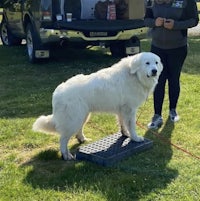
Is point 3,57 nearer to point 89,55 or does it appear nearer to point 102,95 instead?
point 89,55

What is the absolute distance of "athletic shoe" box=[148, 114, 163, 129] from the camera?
6496mm

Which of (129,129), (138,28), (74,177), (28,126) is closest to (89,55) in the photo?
(138,28)

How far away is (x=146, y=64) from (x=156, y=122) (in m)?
1.38

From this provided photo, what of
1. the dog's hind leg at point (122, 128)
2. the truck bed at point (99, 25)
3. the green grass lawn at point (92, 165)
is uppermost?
the truck bed at point (99, 25)

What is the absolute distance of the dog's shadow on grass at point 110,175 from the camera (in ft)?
14.9

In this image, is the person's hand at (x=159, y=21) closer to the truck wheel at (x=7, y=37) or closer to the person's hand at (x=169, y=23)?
the person's hand at (x=169, y=23)

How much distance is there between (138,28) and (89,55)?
2.14 metres

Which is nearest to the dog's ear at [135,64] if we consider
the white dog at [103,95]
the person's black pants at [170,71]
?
the white dog at [103,95]

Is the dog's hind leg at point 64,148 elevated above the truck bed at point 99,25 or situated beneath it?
situated beneath

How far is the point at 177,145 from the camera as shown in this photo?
19.1ft

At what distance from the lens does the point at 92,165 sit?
5.18 meters

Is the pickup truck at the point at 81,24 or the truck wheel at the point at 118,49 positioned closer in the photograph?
the pickup truck at the point at 81,24

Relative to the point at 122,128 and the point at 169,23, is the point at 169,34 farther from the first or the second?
the point at 122,128

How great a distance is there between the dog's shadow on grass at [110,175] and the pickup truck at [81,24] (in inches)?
193
